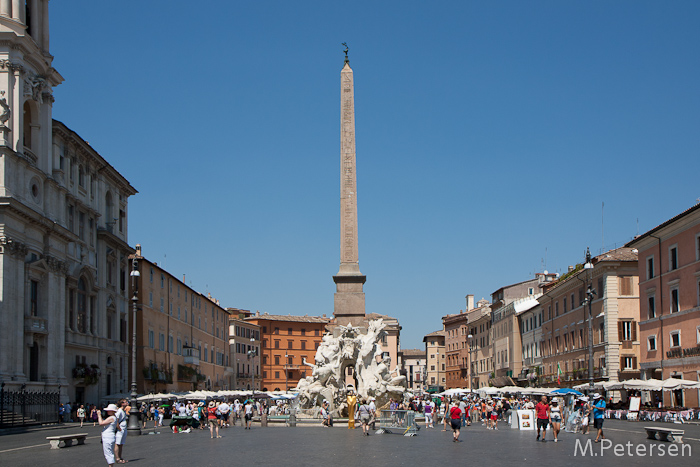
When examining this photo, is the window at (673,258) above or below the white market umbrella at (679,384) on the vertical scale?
above

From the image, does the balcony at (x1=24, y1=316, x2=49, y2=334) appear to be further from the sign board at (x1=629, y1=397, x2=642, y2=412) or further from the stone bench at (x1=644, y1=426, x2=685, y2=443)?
the stone bench at (x1=644, y1=426, x2=685, y2=443)

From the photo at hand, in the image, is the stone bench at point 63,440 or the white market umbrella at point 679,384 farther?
the white market umbrella at point 679,384

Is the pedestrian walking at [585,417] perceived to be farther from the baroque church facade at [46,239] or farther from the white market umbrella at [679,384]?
the baroque church facade at [46,239]

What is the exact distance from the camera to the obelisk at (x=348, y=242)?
3409cm

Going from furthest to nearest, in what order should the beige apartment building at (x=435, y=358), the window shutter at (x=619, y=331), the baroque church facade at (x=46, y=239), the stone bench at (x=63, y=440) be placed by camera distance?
the beige apartment building at (x=435, y=358), the window shutter at (x=619, y=331), the baroque church facade at (x=46, y=239), the stone bench at (x=63, y=440)

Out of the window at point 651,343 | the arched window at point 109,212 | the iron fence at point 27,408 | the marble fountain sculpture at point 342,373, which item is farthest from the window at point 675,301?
the arched window at point 109,212

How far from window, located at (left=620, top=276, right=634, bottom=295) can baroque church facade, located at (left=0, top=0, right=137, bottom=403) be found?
26161mm

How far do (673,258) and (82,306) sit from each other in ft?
89.0

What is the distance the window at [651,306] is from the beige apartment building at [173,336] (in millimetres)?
24054

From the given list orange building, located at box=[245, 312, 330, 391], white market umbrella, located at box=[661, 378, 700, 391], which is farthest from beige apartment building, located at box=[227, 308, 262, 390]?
white market umbrella, located at box=[661, 378, 700, 391]

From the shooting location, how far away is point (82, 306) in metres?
41.9

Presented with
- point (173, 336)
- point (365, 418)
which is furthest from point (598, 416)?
point (173, 336)

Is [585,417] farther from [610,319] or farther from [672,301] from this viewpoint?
[610,319]

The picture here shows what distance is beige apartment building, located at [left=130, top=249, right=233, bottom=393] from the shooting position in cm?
4906
